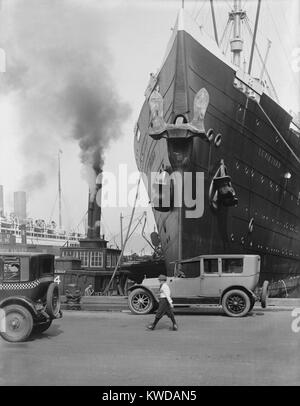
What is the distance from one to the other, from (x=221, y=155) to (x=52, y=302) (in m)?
9.97

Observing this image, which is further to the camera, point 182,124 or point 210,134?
point 210,134

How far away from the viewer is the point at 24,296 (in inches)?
309

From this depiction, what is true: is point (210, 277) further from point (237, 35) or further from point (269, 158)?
point (237, 35)

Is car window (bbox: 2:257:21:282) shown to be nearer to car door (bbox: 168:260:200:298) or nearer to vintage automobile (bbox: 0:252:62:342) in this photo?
vintage automobile (bbox: 0:252:62:342)

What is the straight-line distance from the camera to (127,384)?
17.0 ft

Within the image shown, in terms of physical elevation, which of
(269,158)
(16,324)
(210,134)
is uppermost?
(210,134)

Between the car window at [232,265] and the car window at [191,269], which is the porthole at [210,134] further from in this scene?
the car window at [232,265]

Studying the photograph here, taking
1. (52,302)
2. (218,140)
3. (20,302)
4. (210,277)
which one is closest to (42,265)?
(52,302)

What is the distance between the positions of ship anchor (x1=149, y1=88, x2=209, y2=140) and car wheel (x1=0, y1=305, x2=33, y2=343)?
8.90 metres

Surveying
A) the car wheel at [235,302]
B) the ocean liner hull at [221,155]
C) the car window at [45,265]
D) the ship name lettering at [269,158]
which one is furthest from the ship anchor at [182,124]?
the car window at [45,265]

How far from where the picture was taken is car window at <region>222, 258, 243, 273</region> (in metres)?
11.2

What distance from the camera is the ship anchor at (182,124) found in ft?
49.6

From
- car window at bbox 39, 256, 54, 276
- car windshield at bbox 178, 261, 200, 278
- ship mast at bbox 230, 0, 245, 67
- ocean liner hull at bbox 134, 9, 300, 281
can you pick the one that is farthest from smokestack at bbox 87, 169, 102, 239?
car window at bbox 39, 256, 54, 276
